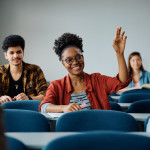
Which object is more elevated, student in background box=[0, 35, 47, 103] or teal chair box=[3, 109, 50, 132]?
student in background box=[0, 35, 47, 103]

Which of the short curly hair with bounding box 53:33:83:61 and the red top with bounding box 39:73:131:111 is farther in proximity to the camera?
the short curly hair with bounding box 53:33:83:61

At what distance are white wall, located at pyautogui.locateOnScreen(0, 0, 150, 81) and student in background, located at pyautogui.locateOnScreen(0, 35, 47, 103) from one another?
2.64m

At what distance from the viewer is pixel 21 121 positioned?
5.09 ft

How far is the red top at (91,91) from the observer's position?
2.06 meters

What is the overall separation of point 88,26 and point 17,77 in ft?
10.2

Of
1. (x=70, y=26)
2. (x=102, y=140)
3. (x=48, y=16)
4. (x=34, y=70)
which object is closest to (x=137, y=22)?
(x=70, y=26)

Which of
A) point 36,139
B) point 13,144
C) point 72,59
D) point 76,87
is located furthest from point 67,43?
point 13,144

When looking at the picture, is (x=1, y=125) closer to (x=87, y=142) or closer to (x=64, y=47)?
(x=87, y=142)

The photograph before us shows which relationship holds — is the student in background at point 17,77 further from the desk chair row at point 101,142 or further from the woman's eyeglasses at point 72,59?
the desk chair row at point 101,142

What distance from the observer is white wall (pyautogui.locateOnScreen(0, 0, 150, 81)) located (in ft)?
18.3

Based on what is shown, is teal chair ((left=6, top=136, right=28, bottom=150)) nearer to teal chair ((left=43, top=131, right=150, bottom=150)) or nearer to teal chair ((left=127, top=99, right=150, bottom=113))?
teal chair ((left=43, top=131, right=150, bottom=150))

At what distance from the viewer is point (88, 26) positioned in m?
5.62

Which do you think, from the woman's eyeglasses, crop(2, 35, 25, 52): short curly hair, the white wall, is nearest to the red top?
the woman's eyeglasses

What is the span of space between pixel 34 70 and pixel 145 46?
3.47 m
